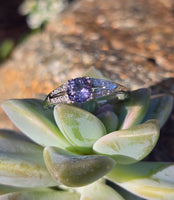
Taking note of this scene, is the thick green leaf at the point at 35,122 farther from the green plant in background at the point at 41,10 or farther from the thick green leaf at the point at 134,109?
the green plant in background at the point at 41,10

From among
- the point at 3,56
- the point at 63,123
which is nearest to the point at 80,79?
the point at 63,123

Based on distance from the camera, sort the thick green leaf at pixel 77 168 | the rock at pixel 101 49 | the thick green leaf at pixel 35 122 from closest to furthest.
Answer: the thick green leaf at pixel 77 168 → the thick green leaf at pixel 35 122 → the rock at pixel 101 49

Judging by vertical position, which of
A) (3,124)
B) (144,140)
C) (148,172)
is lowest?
(3,124)

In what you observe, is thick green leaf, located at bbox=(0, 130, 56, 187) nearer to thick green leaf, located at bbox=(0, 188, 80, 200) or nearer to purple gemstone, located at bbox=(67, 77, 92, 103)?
thick green leaf, located at bbox=(0, 188, 80, 200)

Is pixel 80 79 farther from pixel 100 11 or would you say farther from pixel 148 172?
pixel 100 11

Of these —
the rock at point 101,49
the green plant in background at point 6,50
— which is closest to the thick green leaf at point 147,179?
the rock at point 101,49

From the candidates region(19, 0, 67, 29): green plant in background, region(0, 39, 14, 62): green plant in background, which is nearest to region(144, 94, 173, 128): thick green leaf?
region(19, 0, 67, 29): green plant in background
